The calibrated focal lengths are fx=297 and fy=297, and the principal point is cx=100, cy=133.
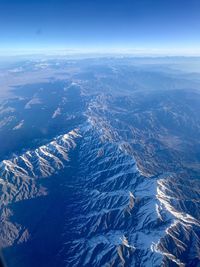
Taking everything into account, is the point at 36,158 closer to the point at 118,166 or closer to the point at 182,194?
the point at 118,166

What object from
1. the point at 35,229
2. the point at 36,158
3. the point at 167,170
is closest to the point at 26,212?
the point at 35,229

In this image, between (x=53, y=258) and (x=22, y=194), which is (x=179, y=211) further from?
(x=22, y=194)

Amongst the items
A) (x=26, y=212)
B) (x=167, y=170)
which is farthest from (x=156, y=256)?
(x=167, y=170)

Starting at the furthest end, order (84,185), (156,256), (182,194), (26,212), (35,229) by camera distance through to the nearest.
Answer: (84,185) < (182,194) < (26,212) < (35,229) < (156,256)

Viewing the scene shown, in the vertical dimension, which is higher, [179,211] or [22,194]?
[179,211]

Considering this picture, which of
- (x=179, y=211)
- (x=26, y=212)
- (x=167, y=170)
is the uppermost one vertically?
(x=179, y=211)

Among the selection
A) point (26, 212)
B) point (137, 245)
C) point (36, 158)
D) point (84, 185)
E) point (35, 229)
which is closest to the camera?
point (137, 245)

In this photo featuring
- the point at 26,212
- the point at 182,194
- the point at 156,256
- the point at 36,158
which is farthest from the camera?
the point at 36,158

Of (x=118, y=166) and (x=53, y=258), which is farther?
(x=118, y=166)

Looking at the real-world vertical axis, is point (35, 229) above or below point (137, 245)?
below
